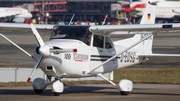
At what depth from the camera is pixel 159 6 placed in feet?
335

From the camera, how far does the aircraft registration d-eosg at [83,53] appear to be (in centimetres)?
912

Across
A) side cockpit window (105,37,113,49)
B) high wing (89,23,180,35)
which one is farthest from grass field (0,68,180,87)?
high wing (89,23,180,35)

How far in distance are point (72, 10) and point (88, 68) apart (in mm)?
116008

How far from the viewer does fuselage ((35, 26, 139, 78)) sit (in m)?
9.16

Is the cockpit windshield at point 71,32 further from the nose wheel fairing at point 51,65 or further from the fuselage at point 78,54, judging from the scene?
the nose wheel fairing at point 51,65

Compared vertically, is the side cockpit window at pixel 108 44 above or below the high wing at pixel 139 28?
below

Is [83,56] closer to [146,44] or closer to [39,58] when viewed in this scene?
[39,58]

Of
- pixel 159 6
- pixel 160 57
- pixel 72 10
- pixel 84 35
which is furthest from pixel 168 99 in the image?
pixel 72 10

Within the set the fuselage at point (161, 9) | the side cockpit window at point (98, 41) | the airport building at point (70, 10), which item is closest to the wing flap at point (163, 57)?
the side cockpit window at point (98, 41)

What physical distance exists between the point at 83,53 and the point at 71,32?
2.52ft

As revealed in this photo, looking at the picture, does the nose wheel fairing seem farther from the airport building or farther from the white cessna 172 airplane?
the airport building

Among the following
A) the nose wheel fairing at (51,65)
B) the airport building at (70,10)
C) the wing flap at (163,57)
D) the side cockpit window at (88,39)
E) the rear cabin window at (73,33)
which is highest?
the rear cabin window at (73,33)

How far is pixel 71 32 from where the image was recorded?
390 inches

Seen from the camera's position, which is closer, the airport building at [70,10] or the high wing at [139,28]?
the high wing at [139,28]
